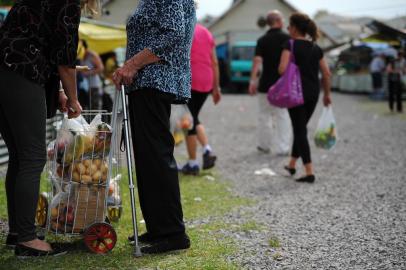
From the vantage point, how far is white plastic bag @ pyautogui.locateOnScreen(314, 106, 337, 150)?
809 centimetres

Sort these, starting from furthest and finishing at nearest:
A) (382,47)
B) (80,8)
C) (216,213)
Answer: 1. (382,47)
2. (216,213)
3. (80,8)

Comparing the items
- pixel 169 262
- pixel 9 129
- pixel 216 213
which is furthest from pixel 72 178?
pixel 216 213

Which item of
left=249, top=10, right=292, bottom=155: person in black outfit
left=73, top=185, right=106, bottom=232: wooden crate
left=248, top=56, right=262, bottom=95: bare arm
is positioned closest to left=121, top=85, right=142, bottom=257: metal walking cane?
left=73, top=185, right=106, bottom=232: wooden crate

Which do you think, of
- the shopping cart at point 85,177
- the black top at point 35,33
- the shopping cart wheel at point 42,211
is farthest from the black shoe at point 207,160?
the black top at point 35,33

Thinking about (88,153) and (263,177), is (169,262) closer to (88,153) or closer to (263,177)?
(88,153)

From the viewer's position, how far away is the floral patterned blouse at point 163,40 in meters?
3.95

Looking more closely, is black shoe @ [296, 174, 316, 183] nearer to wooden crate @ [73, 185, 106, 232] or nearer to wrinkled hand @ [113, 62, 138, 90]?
wooden crate @ [73, 185, 106, 232]

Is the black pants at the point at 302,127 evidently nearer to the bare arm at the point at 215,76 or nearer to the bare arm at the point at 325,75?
the bare arm at the point at 325,75

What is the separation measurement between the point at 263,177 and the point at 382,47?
949 inches

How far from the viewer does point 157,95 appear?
4.06 meters

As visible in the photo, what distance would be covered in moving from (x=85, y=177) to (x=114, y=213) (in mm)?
844

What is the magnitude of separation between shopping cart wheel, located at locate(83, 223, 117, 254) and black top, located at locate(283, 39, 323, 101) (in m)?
3.88

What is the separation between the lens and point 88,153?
13.7ft

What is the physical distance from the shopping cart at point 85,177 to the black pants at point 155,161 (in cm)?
8
